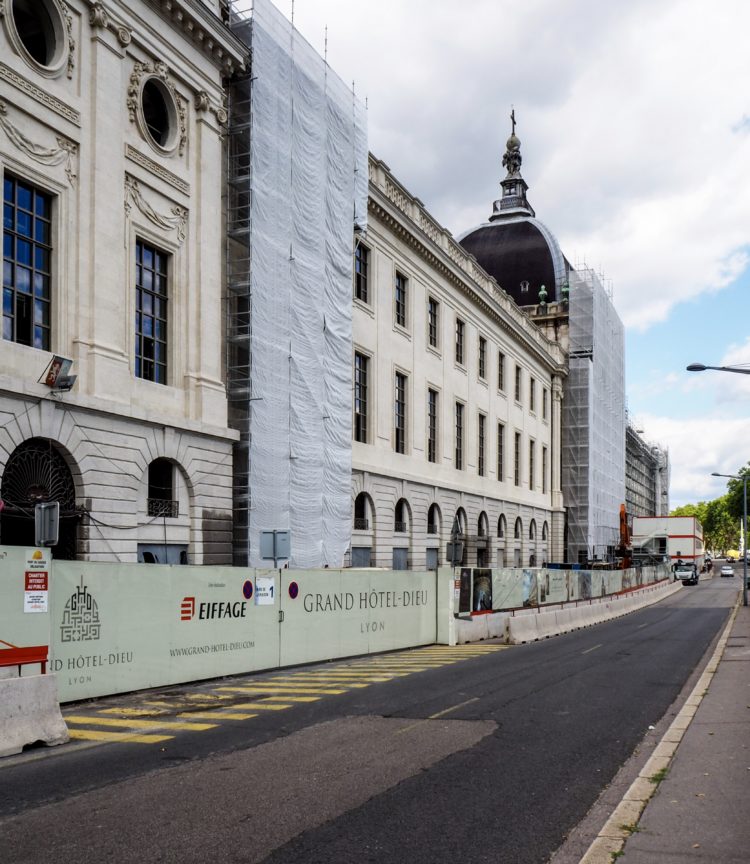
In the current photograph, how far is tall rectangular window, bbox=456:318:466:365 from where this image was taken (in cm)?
5253

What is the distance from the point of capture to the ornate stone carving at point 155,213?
25.5 m

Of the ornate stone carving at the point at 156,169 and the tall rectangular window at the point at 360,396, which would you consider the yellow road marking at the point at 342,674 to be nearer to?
the ornate stone carving at the point at 156,169

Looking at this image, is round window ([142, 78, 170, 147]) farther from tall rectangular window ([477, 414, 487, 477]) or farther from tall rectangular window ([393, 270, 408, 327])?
tall rectangular window ([477, 414, 487, 477])

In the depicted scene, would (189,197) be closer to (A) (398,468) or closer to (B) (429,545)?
(A) (398,468)

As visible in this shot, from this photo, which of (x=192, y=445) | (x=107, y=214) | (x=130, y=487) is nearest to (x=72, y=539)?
(x=130, y=487)

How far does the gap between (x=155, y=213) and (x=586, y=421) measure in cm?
5438

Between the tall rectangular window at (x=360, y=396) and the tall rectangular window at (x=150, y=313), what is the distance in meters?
13.8

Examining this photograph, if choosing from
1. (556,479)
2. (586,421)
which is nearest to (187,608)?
(556,479)

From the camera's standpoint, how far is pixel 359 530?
38.8m

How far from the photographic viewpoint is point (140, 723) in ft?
42.8

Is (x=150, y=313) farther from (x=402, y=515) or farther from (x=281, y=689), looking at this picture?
(x=402, y=515)

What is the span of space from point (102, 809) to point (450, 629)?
19843 millimetres

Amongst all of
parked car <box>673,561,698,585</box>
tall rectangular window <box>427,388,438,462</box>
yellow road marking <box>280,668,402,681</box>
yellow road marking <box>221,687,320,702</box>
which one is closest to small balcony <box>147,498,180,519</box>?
yellow road marking <box>280,668,402,681</box>

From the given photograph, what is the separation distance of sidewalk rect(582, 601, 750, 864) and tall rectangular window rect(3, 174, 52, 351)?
16618 mm
